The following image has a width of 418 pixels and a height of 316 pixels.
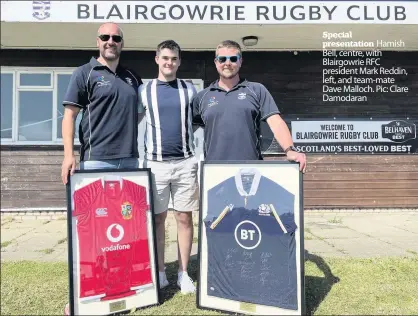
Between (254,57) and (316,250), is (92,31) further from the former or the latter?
(316,250)

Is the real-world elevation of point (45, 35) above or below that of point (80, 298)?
above

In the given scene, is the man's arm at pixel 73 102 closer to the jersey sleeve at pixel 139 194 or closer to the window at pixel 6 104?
the jersey sleeve at pixel 139 194

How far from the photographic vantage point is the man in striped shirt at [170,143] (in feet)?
9.48

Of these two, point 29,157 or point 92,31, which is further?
point 29,157

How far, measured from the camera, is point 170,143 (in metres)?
2.90

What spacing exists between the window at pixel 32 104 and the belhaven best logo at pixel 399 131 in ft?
19.1

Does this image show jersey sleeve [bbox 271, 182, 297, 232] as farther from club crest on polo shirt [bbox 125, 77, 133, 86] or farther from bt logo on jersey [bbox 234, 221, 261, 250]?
club crest on polo shirt [bbox 125, 77, 133, 86]

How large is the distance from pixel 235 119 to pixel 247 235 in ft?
2.70

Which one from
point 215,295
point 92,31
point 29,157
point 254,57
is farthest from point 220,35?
point 215,295

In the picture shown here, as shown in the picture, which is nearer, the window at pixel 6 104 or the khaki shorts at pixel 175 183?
the khaki shorts at pixel 175 183

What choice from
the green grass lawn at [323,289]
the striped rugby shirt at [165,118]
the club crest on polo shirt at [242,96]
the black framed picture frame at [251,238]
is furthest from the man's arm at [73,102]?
the green grass lawn at [323,289]

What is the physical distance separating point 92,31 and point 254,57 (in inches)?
115

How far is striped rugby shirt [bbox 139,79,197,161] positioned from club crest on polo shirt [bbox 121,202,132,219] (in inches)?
17.4

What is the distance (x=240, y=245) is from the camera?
259 cm
